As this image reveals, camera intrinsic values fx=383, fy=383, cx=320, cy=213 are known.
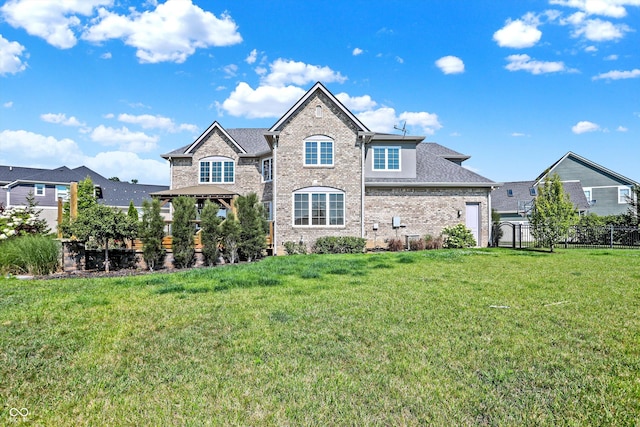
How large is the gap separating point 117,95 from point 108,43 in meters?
2.64

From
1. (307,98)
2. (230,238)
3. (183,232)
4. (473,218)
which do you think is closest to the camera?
(183,232)

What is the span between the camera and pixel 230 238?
14.8 m

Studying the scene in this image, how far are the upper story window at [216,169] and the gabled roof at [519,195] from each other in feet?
91.1

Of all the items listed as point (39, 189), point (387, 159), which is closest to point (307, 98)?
point (387, 159)

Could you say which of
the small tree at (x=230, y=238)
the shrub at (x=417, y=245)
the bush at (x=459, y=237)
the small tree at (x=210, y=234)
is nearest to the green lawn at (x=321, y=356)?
the small tree at (x=210, y=234)

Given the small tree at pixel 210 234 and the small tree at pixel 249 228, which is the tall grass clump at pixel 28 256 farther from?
the small tree at pixel 249 228

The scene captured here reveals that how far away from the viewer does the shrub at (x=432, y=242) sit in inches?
792

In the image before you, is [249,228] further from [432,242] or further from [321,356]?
[321,356]

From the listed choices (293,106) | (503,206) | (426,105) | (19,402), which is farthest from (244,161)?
(503,206)

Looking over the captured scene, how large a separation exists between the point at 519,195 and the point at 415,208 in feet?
78.4

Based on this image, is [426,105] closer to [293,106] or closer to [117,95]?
[293,106]

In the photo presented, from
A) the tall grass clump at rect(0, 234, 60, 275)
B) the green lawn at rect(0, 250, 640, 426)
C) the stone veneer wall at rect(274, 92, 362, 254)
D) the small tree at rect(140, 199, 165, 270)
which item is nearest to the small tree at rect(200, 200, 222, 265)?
the small tree at rect(140, 199, 165, 270)

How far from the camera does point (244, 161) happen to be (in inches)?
944

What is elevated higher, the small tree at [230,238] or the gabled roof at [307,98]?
the gabled roof at [307,98]
